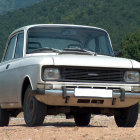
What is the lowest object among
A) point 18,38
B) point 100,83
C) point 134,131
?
point 134,131

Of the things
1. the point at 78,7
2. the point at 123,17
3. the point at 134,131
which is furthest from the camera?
the point at 78,7

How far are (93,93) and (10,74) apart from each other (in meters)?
1.96

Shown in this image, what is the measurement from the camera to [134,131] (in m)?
7.71

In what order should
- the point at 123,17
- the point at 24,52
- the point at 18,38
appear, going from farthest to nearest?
the point at 123,17 < the point at 18,38 < the point at 24,52

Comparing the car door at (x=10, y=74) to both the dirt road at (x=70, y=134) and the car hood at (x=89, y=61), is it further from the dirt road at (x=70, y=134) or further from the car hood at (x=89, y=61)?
the dirt road at (x=70, y=134)

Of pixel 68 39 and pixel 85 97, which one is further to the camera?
pixel 68 39

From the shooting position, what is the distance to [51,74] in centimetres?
829

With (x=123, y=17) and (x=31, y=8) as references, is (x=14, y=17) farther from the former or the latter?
(x=123, y=17)

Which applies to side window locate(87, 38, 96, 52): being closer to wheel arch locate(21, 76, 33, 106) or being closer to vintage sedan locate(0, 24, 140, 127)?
vintage sedan locate(0, 24, 140, 127)

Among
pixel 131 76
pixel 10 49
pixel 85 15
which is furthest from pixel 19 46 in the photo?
pixel 85 15

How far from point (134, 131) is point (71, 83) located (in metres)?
1.15

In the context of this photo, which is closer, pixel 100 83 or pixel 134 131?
pixel 134 131

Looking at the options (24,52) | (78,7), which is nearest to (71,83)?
(24,52)

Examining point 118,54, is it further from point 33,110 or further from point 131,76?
point 33,110
